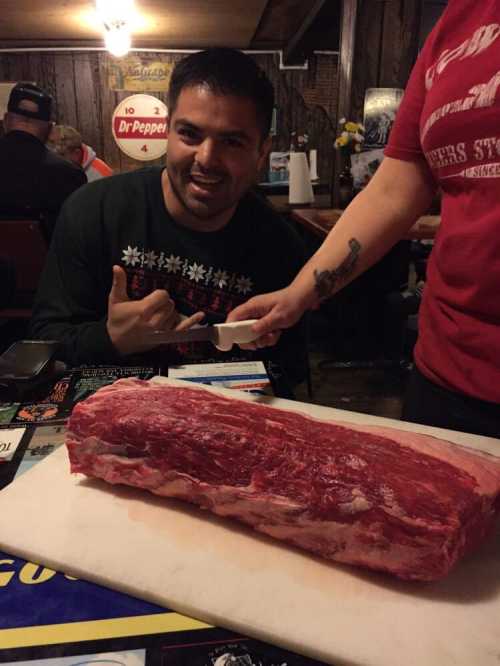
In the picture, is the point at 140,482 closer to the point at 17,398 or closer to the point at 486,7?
the point at 17,398

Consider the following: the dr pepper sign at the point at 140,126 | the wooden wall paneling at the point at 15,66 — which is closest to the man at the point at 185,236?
the dr pepper sign at the point at 140,126

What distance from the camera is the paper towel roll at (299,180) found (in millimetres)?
5090

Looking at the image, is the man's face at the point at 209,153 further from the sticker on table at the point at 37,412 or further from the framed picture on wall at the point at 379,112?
the framed picture on wall at the point at 379,112

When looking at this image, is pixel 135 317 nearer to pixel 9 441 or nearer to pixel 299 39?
pixel 9 441

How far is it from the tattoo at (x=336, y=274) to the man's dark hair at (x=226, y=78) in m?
0.67

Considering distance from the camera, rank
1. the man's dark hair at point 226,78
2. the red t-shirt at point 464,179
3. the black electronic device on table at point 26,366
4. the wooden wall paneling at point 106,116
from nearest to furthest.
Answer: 1. the red t-shirt at point 464,179
2. the black electronic device on table at point 26,366
3. the man's dark hair at point 226,78
4. the wooden wall paneling at point 106,116

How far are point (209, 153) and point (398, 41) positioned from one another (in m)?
3.30

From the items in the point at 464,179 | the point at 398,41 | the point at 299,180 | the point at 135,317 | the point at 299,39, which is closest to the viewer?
the point at 464,179

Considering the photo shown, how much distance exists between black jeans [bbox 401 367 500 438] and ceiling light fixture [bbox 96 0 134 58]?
15.1 feet

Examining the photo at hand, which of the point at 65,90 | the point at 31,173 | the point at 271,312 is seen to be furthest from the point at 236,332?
the point at 65,90

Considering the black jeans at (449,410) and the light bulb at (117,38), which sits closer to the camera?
the black jeans at (449,410)

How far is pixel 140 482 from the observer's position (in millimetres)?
1011

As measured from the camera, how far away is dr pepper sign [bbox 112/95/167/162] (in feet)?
23.8

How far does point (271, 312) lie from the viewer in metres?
1.37
